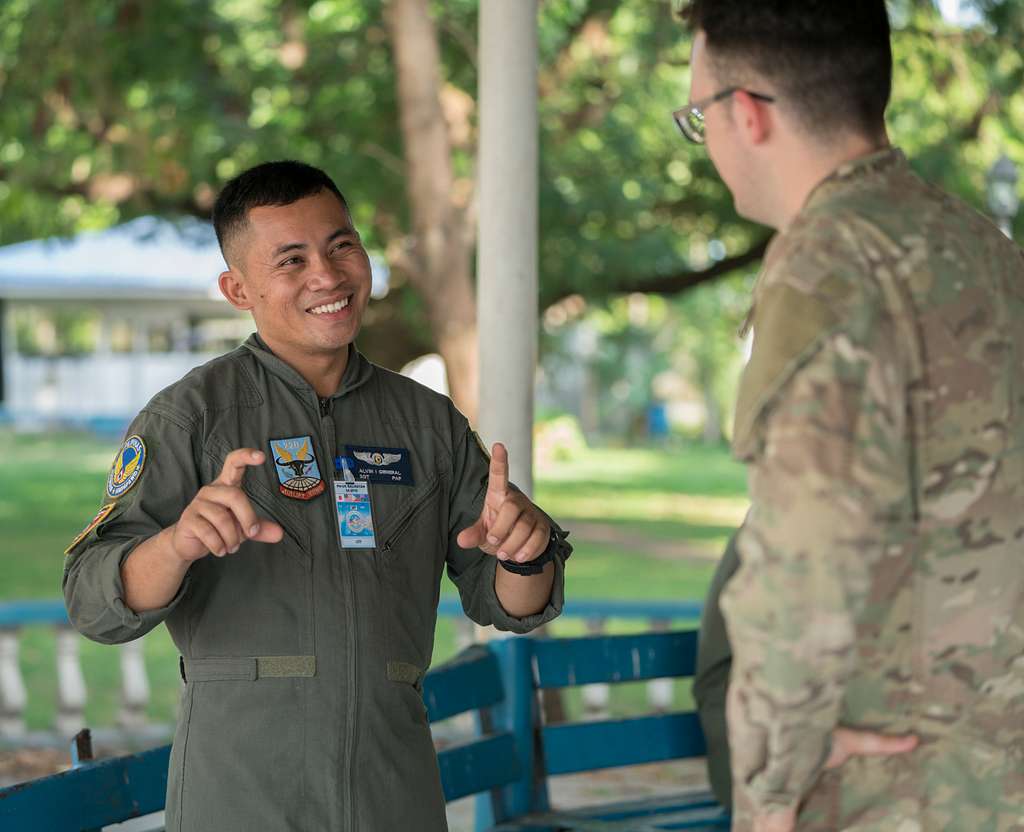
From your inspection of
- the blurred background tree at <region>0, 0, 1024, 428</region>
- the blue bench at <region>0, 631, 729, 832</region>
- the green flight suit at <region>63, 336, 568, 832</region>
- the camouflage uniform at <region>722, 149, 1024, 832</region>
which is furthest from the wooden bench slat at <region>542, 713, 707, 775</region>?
the blurred background tree at <region>0, 0, 1024, 428</region>

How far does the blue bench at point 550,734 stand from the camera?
3.72 m

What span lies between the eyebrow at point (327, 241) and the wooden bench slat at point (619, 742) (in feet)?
5.85

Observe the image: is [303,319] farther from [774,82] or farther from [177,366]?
[177,366]

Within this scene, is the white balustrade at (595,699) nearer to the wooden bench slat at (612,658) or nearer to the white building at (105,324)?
the wooden bench slat at (612,658)

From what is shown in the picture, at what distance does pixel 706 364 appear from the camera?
44.2 meters

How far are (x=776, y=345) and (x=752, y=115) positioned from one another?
11.3 inches

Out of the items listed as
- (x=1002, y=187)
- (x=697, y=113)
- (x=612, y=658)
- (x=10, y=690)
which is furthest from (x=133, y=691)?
(x=1002, y=187)

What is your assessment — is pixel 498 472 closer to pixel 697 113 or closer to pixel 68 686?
pixel 697 113

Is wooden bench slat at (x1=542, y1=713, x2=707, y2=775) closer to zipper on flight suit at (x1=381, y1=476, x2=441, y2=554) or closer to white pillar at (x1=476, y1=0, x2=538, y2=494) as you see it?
white pillar at (x1=476, y1=0, x2=538, y2=494)

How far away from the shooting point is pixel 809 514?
1.67 m

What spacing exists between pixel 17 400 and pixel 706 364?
61.5 feet

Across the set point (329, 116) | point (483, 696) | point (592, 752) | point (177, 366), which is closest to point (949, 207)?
point (483, 696)

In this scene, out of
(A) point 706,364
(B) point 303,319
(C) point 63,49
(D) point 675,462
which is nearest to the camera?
(B) point 303,319

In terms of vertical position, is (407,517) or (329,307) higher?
(329,307)
